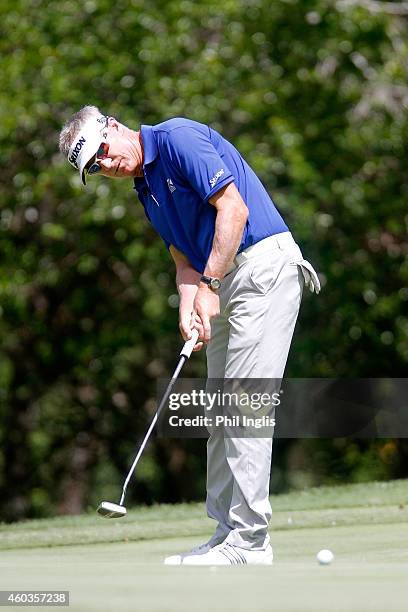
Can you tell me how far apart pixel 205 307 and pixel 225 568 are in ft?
3.36

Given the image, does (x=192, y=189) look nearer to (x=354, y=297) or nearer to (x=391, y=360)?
(x=354, y=297)

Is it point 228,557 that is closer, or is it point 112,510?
point 228,557

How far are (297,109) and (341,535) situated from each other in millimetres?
8012

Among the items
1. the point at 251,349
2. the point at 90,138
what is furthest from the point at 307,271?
the point at 90,138

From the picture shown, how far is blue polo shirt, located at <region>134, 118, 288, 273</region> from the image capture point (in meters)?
4.76

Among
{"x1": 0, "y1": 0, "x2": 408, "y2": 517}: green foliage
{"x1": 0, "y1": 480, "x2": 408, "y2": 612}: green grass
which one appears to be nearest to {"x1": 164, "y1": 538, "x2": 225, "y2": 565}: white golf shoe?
{"x1": 0, "y1": 480, "x2": 408, "y2": 612}: green grass

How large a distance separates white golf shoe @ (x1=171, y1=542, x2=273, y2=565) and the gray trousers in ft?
0.10

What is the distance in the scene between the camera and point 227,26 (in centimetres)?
1279

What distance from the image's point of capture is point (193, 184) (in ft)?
15.7

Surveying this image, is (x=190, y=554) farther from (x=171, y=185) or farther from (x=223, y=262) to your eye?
(x=171, y=185)

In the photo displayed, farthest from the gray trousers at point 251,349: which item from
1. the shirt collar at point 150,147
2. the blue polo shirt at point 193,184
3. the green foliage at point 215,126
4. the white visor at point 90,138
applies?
the green foliage at point 215,126

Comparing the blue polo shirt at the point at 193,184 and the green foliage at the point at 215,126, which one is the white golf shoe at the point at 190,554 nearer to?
the blue polo shirt at the point at 193,184

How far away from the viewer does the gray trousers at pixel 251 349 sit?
15.7 feet

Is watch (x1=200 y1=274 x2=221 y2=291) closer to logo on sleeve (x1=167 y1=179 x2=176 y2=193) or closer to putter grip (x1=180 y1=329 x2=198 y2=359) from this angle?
putter grip (x1=180 y1=329 x2=198 y2=359)
